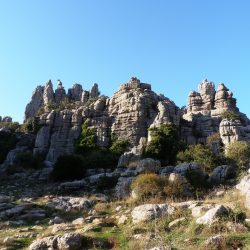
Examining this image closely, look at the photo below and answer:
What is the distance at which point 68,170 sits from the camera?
3134cm

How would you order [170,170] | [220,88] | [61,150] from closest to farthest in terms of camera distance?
[170,170] → [61,150] → [220,88]

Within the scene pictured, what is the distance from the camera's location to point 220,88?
A: 57.8 metres

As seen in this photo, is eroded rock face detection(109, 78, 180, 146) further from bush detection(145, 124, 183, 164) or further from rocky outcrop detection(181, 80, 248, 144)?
bush detection(145, 124, 183, 164)

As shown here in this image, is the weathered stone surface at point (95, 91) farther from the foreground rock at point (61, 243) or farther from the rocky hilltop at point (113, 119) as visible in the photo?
the foreground rock at point (61, 243)

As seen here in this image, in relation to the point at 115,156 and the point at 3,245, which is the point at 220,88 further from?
the point at 3,245

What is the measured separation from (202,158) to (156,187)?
12.8 metres

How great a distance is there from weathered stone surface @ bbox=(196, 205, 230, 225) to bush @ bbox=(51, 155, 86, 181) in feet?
70.1

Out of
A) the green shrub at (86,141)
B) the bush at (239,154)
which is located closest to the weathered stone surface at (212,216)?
the bush at (239,154)

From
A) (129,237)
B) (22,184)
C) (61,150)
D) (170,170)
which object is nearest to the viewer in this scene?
(129,237)

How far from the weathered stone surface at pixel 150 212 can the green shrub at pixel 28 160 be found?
28.8m

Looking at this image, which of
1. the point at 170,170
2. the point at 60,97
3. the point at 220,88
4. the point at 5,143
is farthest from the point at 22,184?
the point at 60,97

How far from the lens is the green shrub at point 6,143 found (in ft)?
149

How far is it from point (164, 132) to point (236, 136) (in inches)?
292

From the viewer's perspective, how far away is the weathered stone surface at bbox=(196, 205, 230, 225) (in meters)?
10.7
